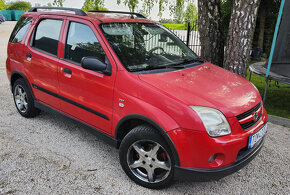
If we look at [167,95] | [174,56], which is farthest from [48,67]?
[167,95]

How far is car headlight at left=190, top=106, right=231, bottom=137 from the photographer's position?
244 cm

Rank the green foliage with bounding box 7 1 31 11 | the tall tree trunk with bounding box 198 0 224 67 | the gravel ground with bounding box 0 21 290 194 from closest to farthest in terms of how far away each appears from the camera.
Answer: the gravel ground with bounding box 0 21 290 194
the tall tree trunk with bounding box 198 0 224 67
the green foliage with bounding box 7 1 31 11

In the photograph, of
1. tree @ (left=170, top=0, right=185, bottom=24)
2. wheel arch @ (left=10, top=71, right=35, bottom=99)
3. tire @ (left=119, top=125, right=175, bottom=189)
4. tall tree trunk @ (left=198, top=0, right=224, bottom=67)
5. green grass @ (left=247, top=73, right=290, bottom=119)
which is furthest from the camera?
tree @ (left=170, top=0, right=185, bottom=24)

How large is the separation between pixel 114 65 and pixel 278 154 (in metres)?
2.73

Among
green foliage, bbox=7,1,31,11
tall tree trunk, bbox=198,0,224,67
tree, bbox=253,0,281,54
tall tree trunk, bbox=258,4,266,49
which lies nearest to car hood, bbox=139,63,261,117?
tall tree trunk, bbox=198,0,224,67

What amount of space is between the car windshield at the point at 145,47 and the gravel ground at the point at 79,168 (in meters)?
1.20

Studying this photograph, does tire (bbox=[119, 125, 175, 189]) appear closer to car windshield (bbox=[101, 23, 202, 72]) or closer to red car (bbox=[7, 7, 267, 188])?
red car (bbox=[7, 7, 267, 188])

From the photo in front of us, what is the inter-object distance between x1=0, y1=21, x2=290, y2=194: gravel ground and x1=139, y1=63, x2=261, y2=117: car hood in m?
0.99

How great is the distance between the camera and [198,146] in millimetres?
2424

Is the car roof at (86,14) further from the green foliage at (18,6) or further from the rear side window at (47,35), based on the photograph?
the green foliage at (18,6)

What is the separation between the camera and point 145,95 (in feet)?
8.83

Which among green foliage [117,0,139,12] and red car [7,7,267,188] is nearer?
red car [7,7,267,188]

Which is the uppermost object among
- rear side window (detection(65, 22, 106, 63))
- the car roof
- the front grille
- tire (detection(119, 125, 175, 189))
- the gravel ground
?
the car roof

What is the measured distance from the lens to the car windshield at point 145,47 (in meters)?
3.15
